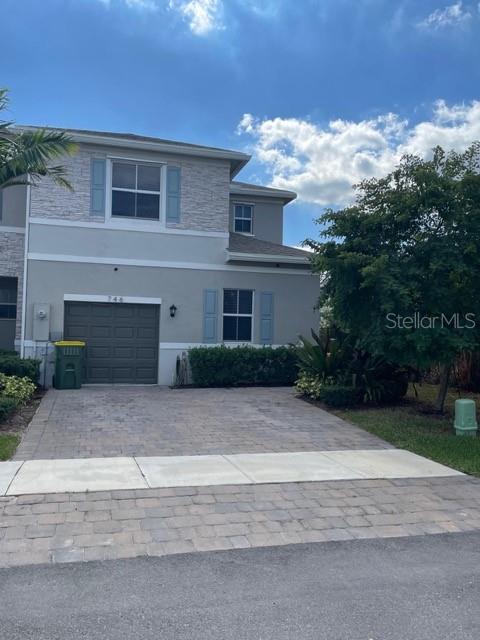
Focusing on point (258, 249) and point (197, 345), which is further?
point (258, 249)

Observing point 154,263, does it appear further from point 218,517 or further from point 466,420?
point 218,517

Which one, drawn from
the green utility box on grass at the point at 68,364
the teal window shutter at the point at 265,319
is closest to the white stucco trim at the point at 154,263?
the teal window shutter at the point at 265,319

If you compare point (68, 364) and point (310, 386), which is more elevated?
point (68, 364)

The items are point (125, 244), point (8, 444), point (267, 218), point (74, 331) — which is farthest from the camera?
point (267, 218)

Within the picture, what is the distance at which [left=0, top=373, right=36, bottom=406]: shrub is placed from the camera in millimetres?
10930

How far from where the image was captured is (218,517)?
219 inches

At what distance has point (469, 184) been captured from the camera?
9.84 m

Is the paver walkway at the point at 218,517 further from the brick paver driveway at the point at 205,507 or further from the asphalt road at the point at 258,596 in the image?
the asphalt road at the point at 258,596

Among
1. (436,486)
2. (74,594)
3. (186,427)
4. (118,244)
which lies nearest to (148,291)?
(118,244)

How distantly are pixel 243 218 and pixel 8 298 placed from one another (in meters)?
8.37

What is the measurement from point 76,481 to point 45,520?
1.28m

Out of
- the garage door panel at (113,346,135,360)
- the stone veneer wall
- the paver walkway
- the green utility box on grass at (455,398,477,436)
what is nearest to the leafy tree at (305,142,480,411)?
the green utility box on grass at (455,398,477,436)

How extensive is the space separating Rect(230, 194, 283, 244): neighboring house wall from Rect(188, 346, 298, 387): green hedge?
251 inches

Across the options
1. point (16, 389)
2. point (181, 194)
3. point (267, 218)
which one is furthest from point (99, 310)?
point (267, 218)
